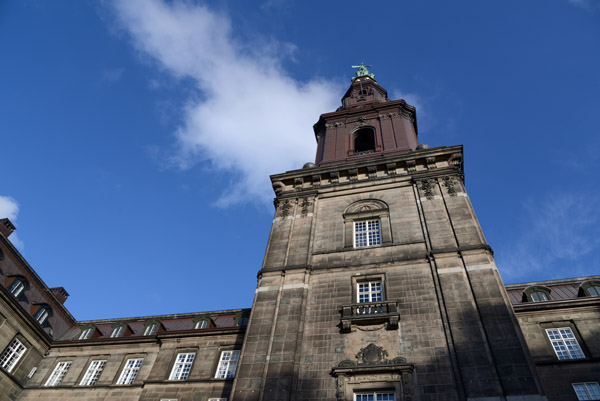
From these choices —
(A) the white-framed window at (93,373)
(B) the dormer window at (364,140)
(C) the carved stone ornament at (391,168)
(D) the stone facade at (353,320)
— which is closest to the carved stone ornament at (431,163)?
(D) the stone facade at (353,320)

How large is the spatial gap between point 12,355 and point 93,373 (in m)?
5.39

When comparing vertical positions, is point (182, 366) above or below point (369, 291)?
below

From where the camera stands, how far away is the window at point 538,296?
2553cm

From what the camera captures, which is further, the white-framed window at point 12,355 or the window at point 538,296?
the white-framed window at point 12,355

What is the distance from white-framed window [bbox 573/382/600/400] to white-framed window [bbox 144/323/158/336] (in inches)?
1018

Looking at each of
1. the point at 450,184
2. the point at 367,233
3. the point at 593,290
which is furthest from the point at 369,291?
the point at 593,290

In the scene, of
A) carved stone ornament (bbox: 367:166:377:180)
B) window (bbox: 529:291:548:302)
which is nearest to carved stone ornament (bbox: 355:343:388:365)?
window (bbox: 529:291:548:302)

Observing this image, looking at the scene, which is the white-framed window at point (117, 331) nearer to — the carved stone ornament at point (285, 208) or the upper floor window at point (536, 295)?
the carved stone ornament at point (285, 208)

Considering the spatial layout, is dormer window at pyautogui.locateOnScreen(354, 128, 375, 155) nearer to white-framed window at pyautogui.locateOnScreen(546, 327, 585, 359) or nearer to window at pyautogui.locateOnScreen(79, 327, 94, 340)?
white-framed window at pyautogui.locateOnScreen(546, 327, 585, 359)

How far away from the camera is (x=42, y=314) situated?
3334 centimetres

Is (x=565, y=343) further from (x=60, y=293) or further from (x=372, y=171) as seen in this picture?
(x=60, y=293)

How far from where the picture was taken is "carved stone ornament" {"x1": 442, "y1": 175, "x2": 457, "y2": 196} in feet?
86.1

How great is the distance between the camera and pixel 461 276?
20.6 m

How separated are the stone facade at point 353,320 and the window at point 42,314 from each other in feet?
0.33
